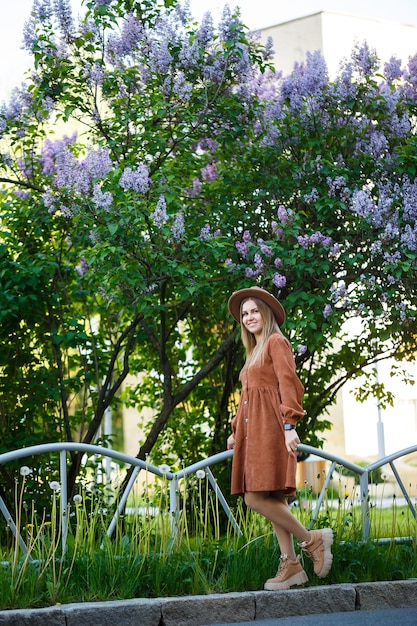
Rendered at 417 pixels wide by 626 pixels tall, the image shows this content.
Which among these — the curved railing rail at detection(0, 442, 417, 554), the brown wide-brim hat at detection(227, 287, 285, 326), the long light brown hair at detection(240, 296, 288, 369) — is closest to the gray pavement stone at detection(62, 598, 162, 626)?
the curved railing rail at detection(0, 442, 417, 554)

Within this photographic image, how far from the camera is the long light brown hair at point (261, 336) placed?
6055 mm

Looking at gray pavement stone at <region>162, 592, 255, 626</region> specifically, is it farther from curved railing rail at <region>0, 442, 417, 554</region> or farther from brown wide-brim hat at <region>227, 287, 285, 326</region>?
brown wide-brim hat at <region>227, 287, 285, 326</region>

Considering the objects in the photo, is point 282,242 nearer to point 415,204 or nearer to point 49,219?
point 415,204

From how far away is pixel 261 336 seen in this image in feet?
20.1

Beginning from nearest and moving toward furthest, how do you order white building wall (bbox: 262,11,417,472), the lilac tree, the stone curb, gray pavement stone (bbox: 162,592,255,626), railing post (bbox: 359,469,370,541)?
1. the stone curb
2. gray pavement stone (bbox: 162,592,255,626)
3. railing post (bbox: 359,469,370,541)
4. the lilac tree
5. white building wall (bbox: 262,11,417,472)

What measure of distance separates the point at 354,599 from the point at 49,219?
4.53m

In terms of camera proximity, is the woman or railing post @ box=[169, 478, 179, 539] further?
railing post @ box=[169, 478, 179, 539]

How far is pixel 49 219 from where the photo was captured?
29.7 feet

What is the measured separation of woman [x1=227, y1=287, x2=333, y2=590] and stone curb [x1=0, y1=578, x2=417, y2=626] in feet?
0.42

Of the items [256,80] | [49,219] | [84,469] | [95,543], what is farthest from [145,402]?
[95,543]

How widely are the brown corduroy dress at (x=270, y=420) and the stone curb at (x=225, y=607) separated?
23.4 inches

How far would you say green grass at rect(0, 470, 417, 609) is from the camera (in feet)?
17.6

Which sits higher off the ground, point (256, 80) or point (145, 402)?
point (256, 80)

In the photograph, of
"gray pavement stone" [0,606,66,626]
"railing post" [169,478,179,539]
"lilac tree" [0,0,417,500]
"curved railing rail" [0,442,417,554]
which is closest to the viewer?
"gray pavement stone" [0,606,66,626]
